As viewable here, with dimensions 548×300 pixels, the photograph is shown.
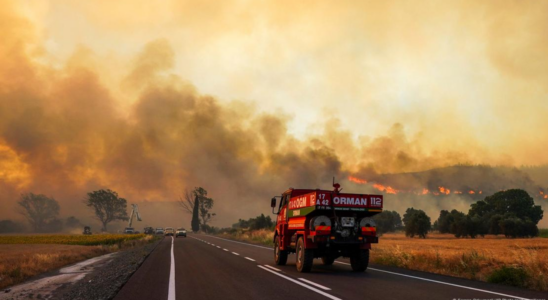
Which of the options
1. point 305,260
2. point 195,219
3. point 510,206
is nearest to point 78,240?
point 305,260

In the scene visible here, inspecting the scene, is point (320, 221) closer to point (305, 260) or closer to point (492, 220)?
point (305, 260)

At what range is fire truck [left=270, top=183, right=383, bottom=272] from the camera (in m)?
15.0

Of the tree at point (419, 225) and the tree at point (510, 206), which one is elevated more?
the tree at point (510, 206)

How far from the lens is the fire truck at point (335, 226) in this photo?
589 inches

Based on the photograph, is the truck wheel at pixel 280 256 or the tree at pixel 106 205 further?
the tree at pixel 106 205

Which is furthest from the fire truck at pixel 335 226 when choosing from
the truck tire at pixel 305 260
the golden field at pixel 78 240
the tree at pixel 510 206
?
the tree at pixel 510 206

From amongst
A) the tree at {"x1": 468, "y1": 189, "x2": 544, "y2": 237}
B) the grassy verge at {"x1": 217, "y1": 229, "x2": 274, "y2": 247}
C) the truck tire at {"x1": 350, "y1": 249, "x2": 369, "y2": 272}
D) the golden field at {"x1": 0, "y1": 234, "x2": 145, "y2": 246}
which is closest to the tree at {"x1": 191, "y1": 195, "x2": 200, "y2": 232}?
the golden field at {"x1": 0, "y1": 234, "x2": 145, "y2": 246}

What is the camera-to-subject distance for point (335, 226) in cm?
1529

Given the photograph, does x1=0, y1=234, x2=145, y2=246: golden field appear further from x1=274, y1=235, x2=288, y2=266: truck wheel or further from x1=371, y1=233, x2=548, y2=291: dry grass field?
x1=371, y1=233, x2=548, y2=291: dry grass field

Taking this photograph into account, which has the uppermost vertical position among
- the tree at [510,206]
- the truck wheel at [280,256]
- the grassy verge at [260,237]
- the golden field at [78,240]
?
the tree at [510,206]

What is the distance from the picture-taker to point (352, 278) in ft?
43.6

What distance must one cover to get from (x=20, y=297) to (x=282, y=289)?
7219 millimetres

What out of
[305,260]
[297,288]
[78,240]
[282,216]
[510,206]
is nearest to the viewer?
[297,288]

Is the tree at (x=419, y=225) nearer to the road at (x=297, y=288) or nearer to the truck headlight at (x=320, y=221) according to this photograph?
the truck headlight at (x=320, y=221)
